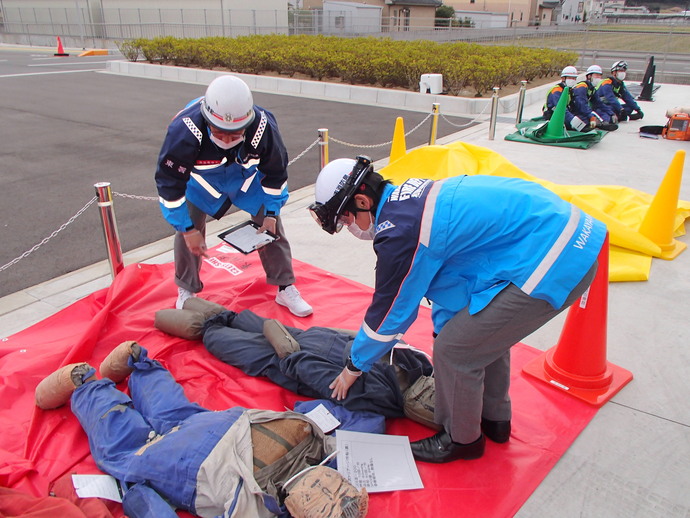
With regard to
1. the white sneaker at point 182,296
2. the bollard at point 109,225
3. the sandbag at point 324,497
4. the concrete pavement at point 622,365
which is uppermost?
the bollard at point 109,225

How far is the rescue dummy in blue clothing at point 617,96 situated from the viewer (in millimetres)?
10898

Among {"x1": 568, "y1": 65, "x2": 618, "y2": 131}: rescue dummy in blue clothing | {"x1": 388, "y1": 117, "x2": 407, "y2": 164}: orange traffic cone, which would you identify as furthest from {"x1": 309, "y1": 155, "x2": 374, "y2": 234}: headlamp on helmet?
{"x1": 568, "y1": 65, "x2": 618, "y2": 131}: rescue dummy in blue clothing

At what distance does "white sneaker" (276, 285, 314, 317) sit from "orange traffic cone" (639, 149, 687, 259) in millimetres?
3296

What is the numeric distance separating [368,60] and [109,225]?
11.7m

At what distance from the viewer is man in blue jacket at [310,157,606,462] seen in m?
2.14

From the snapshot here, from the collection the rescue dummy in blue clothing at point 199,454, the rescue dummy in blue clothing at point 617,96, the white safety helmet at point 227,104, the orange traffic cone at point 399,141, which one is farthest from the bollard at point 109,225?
the rescue dummy in blue clothing at point 617,96

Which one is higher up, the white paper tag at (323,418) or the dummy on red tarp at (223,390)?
the white paper tag at (323,418)

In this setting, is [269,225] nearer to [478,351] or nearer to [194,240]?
[194,240]

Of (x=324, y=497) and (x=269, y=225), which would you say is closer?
(x=324, y=497)

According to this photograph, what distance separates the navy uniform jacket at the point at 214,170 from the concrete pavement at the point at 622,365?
1224 mm

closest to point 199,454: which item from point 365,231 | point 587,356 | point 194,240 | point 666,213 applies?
point 365,231

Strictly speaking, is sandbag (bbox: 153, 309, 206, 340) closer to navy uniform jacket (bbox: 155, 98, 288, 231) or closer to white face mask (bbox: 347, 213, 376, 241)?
navy uniform jacket (bbox: 155, 98, 288, 231)

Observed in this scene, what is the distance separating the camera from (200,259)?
395 centimetres

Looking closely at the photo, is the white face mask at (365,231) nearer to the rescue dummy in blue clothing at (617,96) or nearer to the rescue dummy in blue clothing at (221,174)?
the rescue dummy in blue clothing at (221,174)
